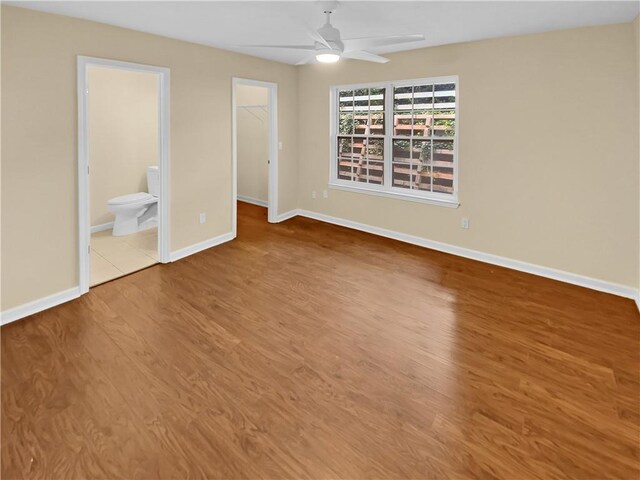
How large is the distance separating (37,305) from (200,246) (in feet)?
6.14

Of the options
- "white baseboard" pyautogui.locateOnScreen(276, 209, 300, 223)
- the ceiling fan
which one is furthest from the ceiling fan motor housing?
"white baseboard" pyautogui.locateOnScreen(276, 209, 300, 223)

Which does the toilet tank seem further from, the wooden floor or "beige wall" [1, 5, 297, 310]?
the wooden floor

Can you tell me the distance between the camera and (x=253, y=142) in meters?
7.33

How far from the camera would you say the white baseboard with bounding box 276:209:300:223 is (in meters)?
6.18

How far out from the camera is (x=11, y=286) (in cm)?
310

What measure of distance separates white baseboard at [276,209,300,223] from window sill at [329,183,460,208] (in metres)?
0.83

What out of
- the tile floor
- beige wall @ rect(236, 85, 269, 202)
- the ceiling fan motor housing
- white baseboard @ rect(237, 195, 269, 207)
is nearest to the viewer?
the ceiling fan motor housing

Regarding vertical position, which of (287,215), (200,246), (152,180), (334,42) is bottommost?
(200,246)

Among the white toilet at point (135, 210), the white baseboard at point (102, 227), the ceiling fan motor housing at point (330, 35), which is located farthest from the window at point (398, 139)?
the white baseboard at point (102, 227)

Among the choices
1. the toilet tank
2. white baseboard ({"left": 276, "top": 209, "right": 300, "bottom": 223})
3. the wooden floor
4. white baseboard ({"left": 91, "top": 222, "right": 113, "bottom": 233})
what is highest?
the toilet tank

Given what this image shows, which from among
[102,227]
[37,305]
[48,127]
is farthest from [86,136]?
[102,227]

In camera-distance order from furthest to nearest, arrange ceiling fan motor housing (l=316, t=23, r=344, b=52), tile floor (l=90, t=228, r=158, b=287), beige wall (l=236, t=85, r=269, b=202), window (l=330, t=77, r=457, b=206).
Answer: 1. beige wall (l=236, t=85, r=269, b=202)
2. window (l=330, t=77, r=457, b=206)
3. tile floor (l=90, t=228, r=158, b=287)
4. ceiling fan motor housing (l=316, t=23, r=344, b=52)

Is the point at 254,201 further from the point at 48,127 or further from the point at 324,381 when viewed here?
the point at 324,381

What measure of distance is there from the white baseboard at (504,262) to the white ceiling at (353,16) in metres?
2.30
